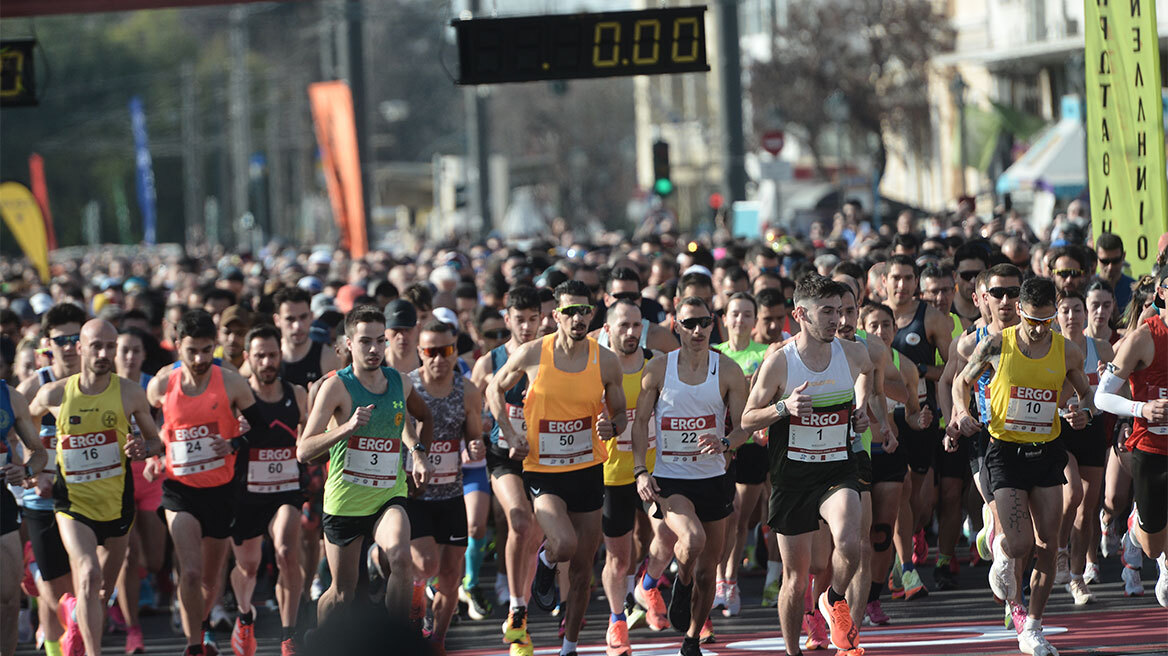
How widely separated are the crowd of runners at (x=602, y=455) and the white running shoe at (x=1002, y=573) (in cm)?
2

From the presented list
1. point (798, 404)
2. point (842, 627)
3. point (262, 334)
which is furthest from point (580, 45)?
point (842, 627)

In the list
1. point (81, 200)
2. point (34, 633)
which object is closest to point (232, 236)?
point (81, 200)

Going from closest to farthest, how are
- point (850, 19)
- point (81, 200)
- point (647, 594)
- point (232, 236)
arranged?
1. point (647, 594)
2. point (850, 19)
3. point (232, 236)
4. point (81, 200)

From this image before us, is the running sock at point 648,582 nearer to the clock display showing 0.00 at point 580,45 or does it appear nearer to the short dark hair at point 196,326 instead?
the short dark hair at point 196,326

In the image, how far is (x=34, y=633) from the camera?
11.5m

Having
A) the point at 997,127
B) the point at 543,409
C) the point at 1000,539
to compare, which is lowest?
the point at 1000,539

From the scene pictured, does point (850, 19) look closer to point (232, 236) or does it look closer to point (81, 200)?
point (232, 236)

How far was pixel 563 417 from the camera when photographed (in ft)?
30.4

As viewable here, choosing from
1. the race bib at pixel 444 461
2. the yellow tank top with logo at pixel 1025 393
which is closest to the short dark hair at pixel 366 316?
the race bib at pixel 444 461

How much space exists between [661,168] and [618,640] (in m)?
17.7

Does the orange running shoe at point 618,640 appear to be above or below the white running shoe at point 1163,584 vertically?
below

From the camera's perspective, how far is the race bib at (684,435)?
29.9ft

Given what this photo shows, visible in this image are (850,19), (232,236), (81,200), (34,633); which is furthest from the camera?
(81,200)

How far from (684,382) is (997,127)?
90.6 ft
